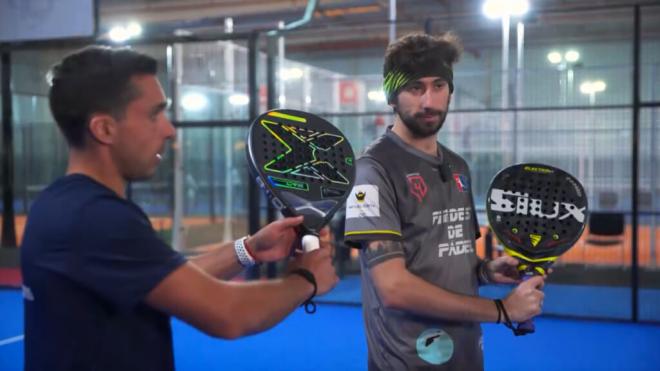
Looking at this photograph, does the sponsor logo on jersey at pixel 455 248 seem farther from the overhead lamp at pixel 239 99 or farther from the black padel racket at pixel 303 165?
the overhead lamp at pixel 239 99

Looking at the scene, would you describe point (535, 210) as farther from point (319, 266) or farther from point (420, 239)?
point (319, 266)

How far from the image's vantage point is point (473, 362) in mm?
2279

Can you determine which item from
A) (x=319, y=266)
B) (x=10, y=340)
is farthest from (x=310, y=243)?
(x=10, y=340)

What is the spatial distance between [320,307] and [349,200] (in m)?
5.82

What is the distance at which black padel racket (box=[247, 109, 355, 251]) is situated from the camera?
5.72ft

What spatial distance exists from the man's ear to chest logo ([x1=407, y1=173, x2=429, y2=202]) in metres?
1.02

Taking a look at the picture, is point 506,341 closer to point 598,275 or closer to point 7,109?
point 598,275

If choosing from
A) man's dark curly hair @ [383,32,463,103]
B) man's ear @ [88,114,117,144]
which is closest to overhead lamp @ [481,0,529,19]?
man's dark curly hair @ [383,32,463,103]

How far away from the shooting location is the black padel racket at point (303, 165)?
1.74 meters

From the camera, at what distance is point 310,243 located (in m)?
1.73

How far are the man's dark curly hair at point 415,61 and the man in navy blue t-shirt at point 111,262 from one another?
3.03ft

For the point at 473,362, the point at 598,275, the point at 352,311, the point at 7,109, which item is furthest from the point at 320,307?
the point at 473,362

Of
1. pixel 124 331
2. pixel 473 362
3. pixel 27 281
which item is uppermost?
pixel 27 281

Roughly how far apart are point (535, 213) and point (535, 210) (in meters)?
0.01
